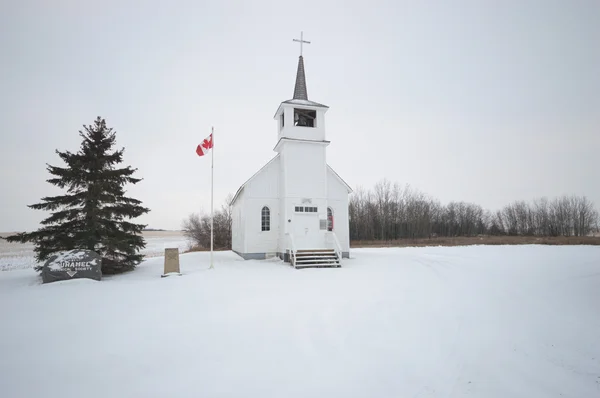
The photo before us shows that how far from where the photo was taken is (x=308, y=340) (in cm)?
597

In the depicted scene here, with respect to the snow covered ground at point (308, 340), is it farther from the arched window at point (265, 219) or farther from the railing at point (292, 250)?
the arched window at point (265, 219)

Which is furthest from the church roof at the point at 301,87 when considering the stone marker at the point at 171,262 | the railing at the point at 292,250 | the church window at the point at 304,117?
the stone marker at the point at 171,262

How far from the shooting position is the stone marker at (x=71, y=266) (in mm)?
10875

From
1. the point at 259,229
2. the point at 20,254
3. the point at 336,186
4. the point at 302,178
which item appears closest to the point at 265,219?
the point at 259,229

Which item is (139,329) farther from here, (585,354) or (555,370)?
(585,354)

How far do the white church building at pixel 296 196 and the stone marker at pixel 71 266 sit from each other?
315 inches

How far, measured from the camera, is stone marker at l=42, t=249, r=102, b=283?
10875mm

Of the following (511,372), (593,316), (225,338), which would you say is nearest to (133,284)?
(225,338)

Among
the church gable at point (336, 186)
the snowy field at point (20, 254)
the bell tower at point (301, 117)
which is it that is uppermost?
the bell tower at point (301, 117)

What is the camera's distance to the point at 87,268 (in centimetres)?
1155

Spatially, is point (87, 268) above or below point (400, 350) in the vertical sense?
above

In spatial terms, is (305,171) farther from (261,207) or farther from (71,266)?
(71,266)

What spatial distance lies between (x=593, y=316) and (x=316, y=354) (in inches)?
241

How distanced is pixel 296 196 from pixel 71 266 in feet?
34.9
